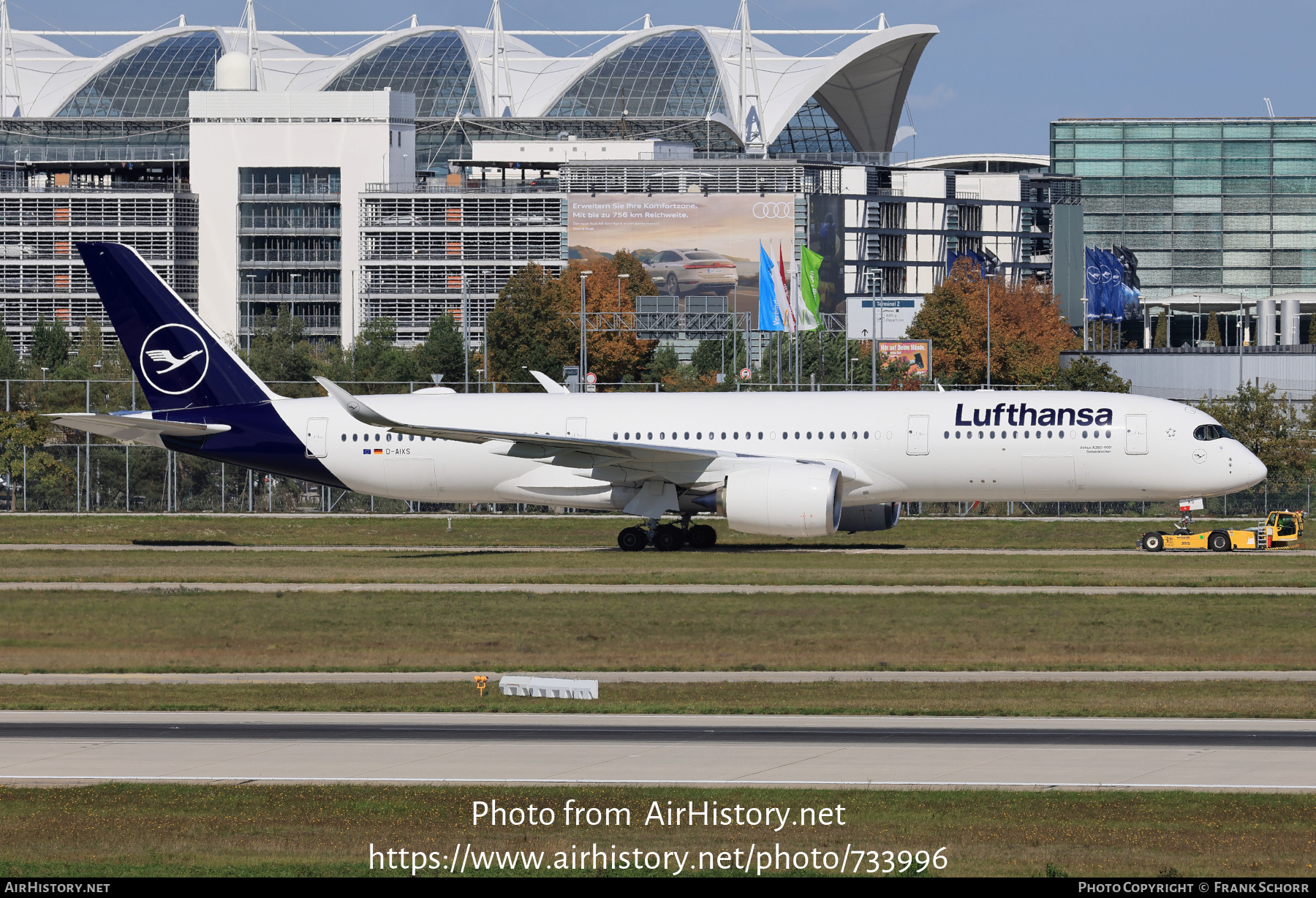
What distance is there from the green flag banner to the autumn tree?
9437mm

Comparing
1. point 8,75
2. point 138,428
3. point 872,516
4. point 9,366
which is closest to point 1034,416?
point 872,516

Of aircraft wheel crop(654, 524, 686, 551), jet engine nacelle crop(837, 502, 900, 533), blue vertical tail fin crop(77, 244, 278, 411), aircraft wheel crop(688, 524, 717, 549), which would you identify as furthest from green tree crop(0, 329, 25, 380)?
jet engine nacelle crop(837, 502, 900, 533)

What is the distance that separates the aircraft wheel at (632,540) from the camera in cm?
4678

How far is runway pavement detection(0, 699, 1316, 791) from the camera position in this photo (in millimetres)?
17266

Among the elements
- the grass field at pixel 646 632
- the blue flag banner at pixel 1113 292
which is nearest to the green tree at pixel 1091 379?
the grass field at pixel 646 632

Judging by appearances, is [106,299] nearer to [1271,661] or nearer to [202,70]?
[1271,661]

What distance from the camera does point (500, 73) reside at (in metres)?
176

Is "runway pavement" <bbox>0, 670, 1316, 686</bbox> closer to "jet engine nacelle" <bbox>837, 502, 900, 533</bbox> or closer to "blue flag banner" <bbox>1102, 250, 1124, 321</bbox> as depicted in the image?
"jet engine nacelle" <bbox>837, 502, 900, 533</bbox>

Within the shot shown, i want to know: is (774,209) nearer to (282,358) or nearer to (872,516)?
(282,358)

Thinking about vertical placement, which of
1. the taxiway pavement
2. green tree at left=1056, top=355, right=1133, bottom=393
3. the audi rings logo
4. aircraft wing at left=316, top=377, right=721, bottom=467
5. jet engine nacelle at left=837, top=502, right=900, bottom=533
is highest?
the audi rings logo

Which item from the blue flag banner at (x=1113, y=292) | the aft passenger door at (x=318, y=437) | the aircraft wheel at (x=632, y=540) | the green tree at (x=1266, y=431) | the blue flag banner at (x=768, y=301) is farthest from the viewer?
the blue flag banner at (x=1113, y=292)

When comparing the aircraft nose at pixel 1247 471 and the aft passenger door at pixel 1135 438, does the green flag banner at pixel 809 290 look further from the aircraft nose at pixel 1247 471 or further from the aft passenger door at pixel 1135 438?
the aircraft nose at pixel 1247 471

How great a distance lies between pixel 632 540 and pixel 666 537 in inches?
38.0

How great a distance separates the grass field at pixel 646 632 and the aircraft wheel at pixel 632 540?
37.1 feet
